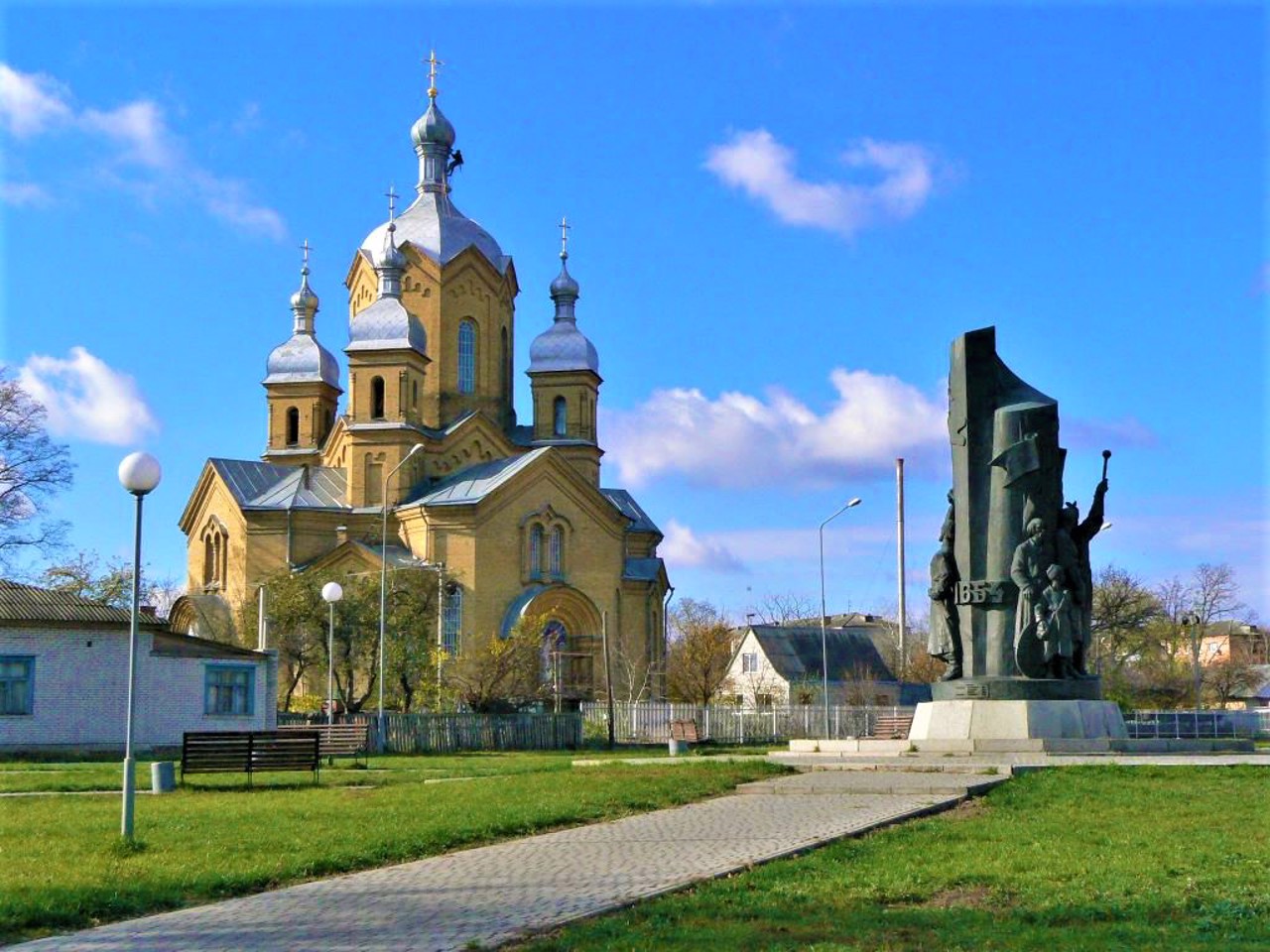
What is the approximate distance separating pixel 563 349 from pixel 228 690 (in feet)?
106

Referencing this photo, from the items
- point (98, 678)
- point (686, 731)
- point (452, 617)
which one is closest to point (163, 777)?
point (98, 678)

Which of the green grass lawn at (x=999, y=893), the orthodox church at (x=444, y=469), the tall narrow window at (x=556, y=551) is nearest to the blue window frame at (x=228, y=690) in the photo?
the orthodox church at (x=444, y=469)

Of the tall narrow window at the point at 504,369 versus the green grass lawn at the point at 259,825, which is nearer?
the green grass lawn at the point at 259,825

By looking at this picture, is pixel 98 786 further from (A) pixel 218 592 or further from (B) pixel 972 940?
(A) pixel 218 592

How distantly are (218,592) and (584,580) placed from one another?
14.2m

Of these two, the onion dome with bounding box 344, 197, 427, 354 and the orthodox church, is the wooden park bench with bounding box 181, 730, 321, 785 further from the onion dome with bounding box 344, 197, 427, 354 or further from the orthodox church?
the onion dome with bounding box 344, 197, 427, 354

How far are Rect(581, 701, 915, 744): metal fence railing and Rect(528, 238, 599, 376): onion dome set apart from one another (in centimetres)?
2081

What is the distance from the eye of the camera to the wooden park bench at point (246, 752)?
1886cm

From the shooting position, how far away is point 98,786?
63.6 feet

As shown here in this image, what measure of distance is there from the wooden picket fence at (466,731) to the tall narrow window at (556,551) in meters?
16.5

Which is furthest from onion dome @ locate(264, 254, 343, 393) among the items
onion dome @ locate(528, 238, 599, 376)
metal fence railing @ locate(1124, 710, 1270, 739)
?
metal fence railing @ locate(1124, 710, 1270, 739)

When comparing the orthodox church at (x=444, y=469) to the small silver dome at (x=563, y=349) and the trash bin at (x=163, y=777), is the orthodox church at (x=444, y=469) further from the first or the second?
the trash bin at (x=163, y=777)

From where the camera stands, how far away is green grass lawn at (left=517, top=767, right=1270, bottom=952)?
7664mm

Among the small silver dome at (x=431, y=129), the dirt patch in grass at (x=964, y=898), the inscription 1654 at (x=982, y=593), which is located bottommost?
the dirt patch in grass at (x=964, y=898)
